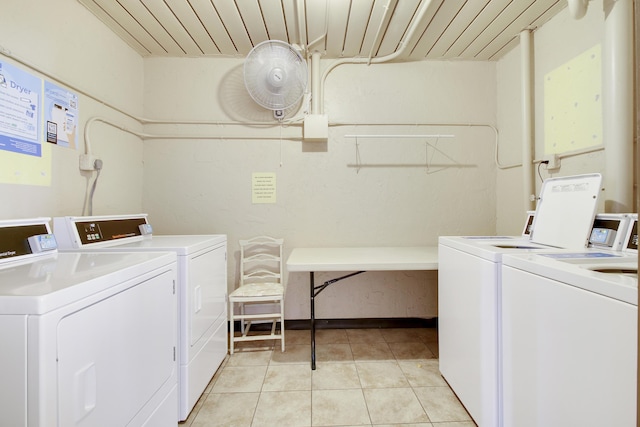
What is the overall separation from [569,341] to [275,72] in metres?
2.15

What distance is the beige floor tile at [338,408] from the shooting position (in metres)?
1.41

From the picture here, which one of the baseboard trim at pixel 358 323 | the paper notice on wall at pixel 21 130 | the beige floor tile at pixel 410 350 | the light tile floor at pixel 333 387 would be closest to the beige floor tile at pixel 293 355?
the light tile floor at pixel 333 387

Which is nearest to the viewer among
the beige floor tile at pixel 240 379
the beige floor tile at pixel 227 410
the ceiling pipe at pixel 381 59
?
the beige floor tile at pixel 227 410

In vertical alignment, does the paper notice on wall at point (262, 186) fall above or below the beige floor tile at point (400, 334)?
above

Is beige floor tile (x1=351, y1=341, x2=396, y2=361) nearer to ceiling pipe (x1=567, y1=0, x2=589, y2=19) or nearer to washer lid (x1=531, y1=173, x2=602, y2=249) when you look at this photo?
washer lid (x1=531, y1=173, x2=602, y2=249)

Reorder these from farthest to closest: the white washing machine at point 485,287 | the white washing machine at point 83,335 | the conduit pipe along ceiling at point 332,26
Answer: the conduit pipe along ceiling at point 332,26 → the white washing machine at point 485,287 → the white washing machine at point 83,335

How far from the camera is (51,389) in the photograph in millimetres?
652

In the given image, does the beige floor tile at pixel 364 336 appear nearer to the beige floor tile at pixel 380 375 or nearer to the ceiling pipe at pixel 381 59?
the beige floor tile at pixel 380 375

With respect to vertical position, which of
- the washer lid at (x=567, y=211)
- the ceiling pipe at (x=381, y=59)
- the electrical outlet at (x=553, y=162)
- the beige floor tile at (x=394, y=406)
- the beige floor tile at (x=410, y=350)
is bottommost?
the beige floor tile at (x=394, y=406)

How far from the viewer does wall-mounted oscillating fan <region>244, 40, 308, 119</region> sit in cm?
199

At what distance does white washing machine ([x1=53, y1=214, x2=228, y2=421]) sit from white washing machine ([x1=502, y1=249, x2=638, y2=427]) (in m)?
1.50

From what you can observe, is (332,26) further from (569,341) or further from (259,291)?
(569,341)

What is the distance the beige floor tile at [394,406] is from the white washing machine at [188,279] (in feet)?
3.23

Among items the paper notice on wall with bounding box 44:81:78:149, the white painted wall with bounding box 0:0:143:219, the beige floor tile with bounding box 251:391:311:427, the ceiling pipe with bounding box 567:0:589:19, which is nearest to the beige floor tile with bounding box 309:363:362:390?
the beige floor tile with bounding box 251:391:311:427
